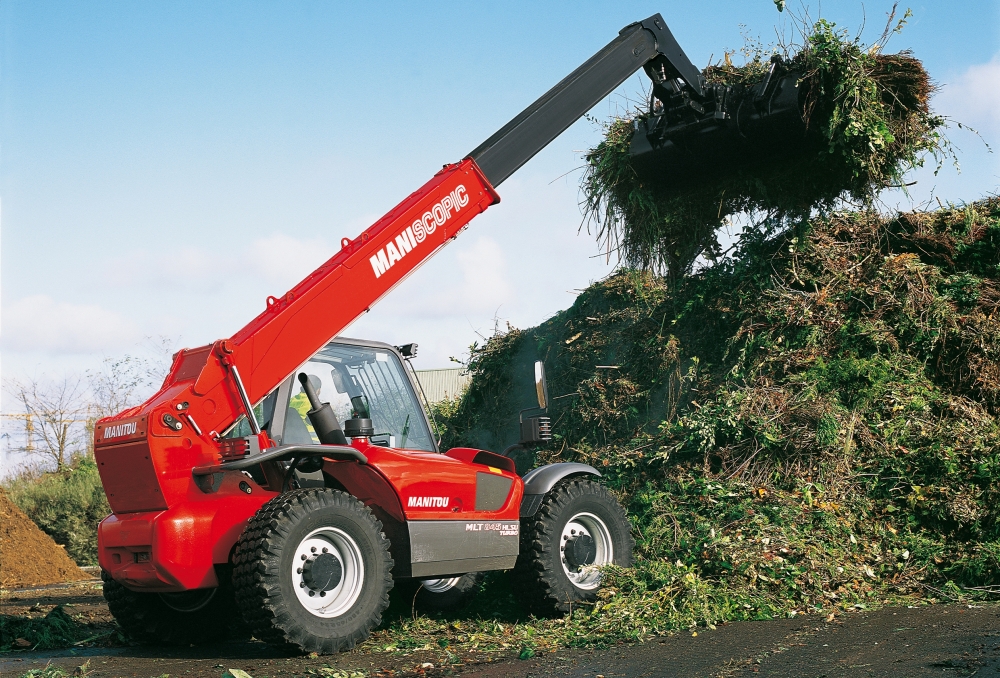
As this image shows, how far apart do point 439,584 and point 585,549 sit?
4.27 feet

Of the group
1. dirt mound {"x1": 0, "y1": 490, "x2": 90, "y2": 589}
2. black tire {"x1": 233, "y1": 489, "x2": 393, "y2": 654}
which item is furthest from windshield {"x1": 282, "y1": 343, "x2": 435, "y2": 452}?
dirt mound {"x1": 0, "y1": 490, "x2": 90, "y2": 589}

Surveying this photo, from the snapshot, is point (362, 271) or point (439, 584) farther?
point (439, 584)

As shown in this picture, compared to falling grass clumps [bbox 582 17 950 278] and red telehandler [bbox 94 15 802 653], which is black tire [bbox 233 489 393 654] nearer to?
red telehandler [bbox 94 15 802 653]

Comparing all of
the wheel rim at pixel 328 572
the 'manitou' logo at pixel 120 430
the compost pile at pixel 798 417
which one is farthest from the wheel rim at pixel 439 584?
the 'manitou' logo at pixel 120 430

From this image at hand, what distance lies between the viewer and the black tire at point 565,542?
24.4ft

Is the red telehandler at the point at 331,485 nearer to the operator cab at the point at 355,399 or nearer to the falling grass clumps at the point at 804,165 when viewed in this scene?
the operator cab at the point at 355,399

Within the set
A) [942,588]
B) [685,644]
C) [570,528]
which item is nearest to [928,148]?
[942,588]

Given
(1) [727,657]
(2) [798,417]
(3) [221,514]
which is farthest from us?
(2) [798,417]

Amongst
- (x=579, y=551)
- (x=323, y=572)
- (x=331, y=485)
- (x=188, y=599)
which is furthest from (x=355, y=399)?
(x=579, y=551)

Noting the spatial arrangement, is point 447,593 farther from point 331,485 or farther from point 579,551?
point 331,485

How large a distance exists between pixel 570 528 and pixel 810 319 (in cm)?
382

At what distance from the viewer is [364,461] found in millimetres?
6516

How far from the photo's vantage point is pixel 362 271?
7039 millimetres

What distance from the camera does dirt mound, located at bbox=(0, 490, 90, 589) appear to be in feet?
49.4
